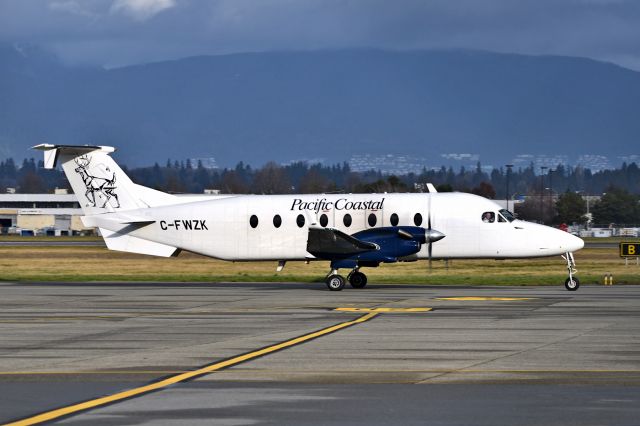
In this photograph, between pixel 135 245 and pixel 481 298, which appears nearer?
pixel 481 298

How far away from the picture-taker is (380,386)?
15602 mm

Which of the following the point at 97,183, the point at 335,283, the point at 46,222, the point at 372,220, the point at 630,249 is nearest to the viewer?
the point at 335,283

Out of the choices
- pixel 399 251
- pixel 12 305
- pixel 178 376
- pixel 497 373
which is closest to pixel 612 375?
pixel 497 373

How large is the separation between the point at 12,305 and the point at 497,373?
1779 centimetres

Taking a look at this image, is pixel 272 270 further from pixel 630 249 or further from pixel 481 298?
pixel 481 298

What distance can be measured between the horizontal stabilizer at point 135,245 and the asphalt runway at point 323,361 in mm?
9033

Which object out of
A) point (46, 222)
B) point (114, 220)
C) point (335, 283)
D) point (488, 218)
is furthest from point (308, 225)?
point (46, 222)

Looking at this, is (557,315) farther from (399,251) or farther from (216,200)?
(216,200)

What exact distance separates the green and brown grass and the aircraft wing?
5632 mm

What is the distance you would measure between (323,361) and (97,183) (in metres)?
25.3

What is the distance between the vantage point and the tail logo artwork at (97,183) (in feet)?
138

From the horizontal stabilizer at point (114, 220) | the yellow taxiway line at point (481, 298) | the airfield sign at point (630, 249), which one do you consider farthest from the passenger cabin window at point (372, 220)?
the airfield sign at point (630, 249)

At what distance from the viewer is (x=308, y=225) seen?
39.9 m

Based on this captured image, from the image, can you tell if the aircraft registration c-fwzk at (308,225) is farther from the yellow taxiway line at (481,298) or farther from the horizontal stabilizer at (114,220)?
the yellow taxiway line at (481,298)
